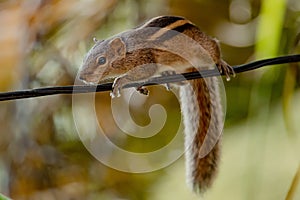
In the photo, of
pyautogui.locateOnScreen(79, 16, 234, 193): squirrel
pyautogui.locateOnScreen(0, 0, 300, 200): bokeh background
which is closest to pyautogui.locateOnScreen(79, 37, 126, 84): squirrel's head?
pyautogui.locateOnScreen(79, 16, 234, 193): squirrel

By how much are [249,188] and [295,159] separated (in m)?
0.14

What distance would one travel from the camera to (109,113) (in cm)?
174

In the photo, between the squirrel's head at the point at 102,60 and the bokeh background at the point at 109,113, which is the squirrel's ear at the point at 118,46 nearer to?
the squirrel's head at the point at 102,60

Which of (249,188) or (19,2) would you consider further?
(19,2)

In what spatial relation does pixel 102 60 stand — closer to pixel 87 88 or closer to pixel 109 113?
pixel 87 88

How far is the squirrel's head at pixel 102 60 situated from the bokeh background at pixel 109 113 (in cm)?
46

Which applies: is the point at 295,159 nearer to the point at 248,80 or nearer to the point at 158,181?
the point at 248,80

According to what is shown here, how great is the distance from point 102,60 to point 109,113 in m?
0.79

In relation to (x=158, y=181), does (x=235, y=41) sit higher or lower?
higher

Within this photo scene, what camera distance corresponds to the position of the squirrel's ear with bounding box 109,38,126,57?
0.95 meters

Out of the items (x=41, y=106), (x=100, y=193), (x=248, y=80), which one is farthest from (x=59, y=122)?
(x=248, y=80)

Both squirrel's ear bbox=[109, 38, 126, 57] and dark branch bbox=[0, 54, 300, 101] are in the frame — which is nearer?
dark branch bbox=[0, 54, 300, 101]

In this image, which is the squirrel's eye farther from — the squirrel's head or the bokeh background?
the bokeh background

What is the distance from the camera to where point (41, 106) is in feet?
5.53
